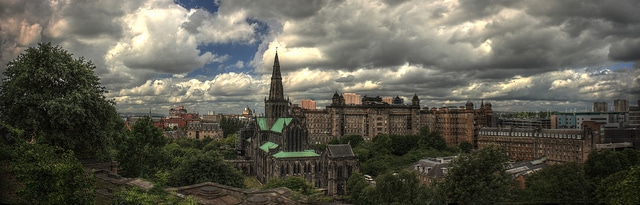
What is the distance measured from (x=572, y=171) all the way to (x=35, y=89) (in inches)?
1388

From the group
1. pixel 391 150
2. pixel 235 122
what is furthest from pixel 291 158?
pixel 235 122

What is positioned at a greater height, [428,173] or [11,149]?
[11,149]

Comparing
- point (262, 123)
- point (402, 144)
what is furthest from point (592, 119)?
point (262, 123)

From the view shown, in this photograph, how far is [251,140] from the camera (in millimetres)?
72938

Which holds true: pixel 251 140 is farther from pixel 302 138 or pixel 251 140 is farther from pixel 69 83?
pixel 69 83

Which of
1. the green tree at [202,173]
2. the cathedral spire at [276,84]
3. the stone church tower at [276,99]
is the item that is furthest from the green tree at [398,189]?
the cathedral spire at [276,84]

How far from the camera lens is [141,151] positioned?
3356cm

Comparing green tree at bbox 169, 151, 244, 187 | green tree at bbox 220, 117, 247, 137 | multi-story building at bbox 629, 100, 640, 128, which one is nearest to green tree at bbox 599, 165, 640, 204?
green tree at bbox 169, 151, 244, 187

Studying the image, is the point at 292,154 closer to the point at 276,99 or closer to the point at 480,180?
the point at 276,99

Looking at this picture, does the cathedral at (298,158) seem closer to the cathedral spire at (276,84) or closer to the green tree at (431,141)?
the cathedral spire at (276,84)

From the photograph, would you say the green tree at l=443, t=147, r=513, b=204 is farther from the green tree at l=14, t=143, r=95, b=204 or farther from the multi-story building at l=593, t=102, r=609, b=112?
the multi-story building at l=593, t=102, r=609, b=112

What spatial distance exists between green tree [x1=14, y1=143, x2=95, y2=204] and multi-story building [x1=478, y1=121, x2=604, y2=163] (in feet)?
212

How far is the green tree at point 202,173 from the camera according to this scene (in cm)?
3316

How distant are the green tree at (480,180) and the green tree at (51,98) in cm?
2162
